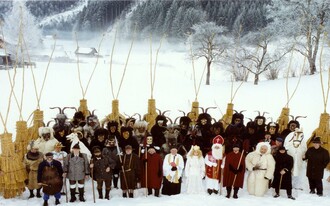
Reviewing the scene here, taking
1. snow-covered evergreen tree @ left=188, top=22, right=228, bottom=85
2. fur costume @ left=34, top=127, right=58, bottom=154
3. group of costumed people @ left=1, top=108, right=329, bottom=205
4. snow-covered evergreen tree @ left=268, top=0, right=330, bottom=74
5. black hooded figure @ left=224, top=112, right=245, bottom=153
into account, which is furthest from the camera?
snow-covered evergreen tree @ left=188, top=22, right=228, bottom=85

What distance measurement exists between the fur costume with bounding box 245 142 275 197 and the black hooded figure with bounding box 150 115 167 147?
161 centimetres

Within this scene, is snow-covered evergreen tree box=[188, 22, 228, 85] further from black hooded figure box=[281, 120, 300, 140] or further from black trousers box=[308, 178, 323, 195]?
black trousers box=[308, 178, 323, 195]

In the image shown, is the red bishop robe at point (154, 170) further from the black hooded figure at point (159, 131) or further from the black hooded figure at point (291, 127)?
the black hooded figure at point (291, 127)

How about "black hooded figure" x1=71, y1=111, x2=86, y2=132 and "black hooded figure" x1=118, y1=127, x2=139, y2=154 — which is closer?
"black hooded figure" x1=118, y1=127, x2=139, y2=154

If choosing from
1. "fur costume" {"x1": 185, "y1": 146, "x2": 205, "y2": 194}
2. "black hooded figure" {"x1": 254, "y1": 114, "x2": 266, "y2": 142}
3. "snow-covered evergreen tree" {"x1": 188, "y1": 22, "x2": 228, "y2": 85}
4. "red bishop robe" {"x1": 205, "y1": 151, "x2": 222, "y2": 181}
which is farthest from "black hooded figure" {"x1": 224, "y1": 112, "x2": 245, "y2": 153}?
"snow-covered evergreen tree" {"x1": 188, "y1": 22, "x2": 228, "y2": 85}

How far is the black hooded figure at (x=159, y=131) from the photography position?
6.08 metres

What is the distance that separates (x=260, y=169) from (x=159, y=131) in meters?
1.98

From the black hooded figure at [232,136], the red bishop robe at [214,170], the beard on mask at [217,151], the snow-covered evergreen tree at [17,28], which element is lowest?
the red bishop robe at [214,170]

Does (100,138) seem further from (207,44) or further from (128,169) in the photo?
(207,44)

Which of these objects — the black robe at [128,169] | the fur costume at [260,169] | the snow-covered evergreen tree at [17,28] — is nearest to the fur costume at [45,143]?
the black robe at [128,169]

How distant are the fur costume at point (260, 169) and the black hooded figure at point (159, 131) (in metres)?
1.61

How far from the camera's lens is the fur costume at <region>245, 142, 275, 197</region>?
505 centimetres

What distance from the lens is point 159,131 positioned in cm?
621

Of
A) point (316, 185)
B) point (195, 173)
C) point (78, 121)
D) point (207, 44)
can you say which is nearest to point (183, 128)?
point (195, 173)
